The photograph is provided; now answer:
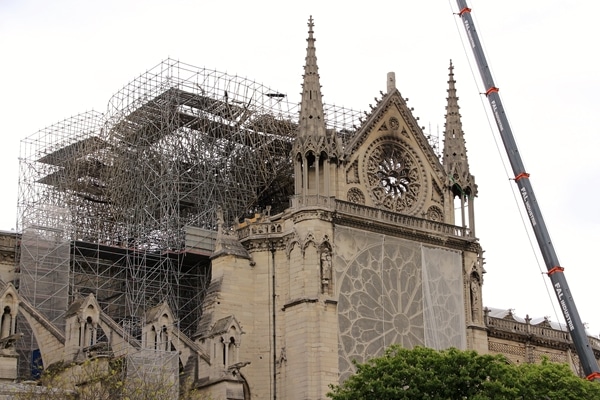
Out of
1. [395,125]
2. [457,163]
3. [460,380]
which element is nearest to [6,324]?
[460,380]

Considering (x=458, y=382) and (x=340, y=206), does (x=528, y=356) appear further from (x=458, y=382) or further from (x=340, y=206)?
(x=458, y=382)

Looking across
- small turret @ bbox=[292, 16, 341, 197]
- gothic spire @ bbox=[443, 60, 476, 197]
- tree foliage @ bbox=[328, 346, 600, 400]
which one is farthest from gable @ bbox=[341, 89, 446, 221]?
tree foliage @ bbox=[328, 346, 600, 400]

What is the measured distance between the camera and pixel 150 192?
212 feet

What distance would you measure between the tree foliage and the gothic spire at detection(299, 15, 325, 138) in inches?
566

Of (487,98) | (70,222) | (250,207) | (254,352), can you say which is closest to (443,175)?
(487,98)

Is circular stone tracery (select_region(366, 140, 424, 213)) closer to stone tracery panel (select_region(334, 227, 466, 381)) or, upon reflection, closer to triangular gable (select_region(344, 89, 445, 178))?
triangular gable (select_region(344, 89, 445, 178))

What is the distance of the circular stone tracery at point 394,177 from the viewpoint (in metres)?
62.6

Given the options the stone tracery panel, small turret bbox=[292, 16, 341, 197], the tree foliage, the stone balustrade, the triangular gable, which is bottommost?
the tree foliage

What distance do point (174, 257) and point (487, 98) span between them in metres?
16.1

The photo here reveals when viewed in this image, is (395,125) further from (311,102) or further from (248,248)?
A: (248,248)

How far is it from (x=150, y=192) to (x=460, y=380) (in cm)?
2199

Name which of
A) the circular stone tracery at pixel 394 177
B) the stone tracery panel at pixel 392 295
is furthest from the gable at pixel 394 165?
the stone tracery panel at pixel 392 295

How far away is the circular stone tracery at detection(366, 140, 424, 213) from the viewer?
205ft

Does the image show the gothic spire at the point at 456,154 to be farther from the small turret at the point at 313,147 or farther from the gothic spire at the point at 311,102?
the gothic spire at the point at 311,102
